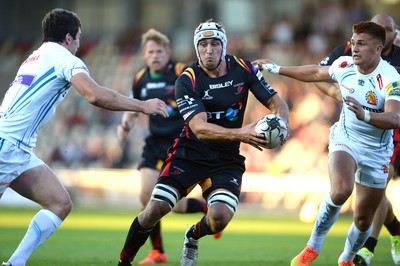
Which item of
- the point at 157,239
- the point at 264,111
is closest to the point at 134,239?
the point at 157,239

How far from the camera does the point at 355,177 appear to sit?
9.59 meters

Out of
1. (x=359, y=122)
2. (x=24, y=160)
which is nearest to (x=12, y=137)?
(x=24, y=160)

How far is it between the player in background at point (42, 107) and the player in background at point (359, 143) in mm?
2172

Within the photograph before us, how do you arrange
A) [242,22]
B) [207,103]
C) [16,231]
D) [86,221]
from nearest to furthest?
[207,103] < [16,231] < [86,221] < [242,22]

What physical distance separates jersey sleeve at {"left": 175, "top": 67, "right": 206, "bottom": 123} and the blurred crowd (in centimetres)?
1336

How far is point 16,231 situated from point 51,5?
66.8ft

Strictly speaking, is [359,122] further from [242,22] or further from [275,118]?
[242,22]

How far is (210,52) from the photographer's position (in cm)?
913

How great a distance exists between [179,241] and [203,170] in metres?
5.36

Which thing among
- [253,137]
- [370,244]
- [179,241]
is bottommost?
[179,241]

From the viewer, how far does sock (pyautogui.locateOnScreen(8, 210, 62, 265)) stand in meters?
8.51

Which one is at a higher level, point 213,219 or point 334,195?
point 334,195

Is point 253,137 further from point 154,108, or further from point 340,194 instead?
point 340,194

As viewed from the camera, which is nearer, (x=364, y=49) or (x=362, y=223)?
(x=364, y=49)
